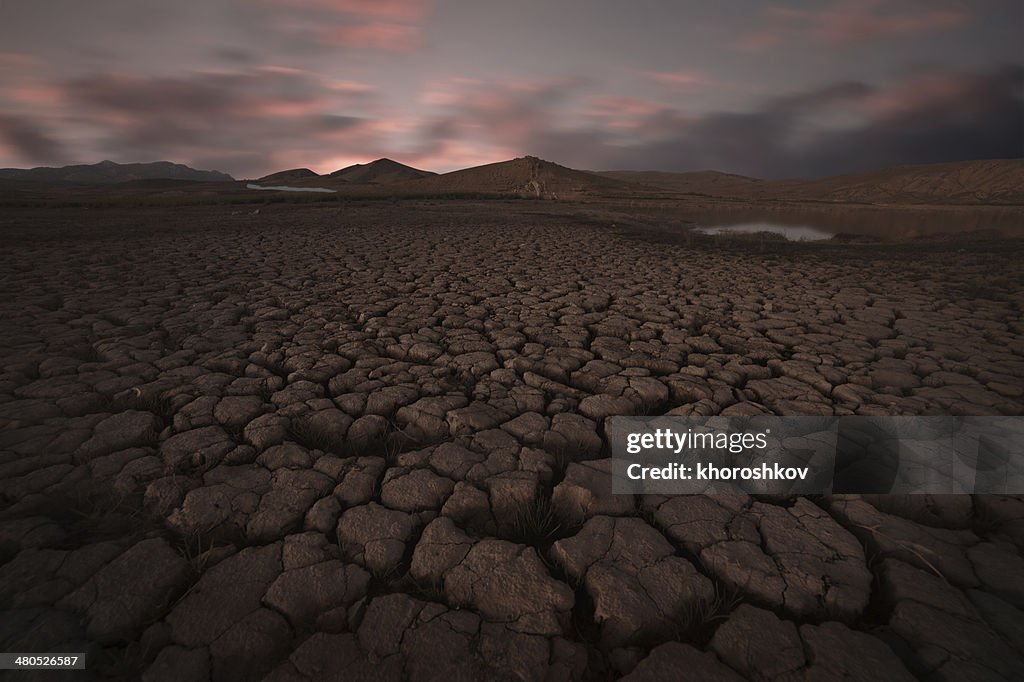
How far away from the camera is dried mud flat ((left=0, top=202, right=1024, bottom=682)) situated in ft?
3.78

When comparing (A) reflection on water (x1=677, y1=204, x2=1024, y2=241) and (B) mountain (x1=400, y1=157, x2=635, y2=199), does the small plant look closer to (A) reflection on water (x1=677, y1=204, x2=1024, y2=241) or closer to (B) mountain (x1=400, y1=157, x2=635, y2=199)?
(A) reflection on water (x1=677, y1=204, x2=1024, y2=241)

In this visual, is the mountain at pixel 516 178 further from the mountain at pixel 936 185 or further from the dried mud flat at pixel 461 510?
the dried mud flat at pixel 461 510

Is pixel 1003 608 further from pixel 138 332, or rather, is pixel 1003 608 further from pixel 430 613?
pixel 138 332

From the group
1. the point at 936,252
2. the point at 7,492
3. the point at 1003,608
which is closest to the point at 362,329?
the point at 7,492

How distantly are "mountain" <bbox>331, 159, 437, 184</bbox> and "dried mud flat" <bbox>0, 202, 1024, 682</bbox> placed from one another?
4024 inches

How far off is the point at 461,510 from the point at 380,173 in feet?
399

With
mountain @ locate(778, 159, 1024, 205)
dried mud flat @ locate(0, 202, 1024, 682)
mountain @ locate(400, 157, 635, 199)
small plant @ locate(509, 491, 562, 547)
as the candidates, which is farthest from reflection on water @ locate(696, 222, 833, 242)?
mountain @ locate(778, 159, 1024, 205)

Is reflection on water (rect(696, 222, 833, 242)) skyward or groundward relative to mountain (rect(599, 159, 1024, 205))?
groundward

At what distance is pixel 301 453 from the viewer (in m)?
1.90

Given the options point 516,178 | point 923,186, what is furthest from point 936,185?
point 516,178


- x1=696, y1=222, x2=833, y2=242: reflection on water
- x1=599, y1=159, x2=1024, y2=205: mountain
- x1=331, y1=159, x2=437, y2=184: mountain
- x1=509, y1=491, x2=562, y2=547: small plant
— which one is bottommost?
x1=509, y1=491, x2=562, y2=547: small plant

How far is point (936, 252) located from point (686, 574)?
9865 millimetres

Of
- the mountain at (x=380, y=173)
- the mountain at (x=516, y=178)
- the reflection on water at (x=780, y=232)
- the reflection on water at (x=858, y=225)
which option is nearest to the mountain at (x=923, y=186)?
the mountain at (x=516, y=178)

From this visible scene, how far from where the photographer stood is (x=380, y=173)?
10962 centimetres
